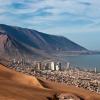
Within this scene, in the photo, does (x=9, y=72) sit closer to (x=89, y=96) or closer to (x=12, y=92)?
(x=89, y=96)

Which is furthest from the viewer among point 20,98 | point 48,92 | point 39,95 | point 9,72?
point 9,72

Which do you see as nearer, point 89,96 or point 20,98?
point 20,98

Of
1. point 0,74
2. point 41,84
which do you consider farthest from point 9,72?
point 41,84

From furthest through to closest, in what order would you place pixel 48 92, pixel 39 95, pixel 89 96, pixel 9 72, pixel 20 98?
pixel 9 72 < pixel 89 96 < pixel 48 92 < pixel 39 95 < pixel 20 98

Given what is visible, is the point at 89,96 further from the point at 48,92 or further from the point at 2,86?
the point at 2,86

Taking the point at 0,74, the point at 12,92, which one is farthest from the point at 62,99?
the point at 0,74

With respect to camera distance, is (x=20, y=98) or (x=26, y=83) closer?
(x=20, y=98)

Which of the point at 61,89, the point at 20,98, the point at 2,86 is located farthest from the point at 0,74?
the point at 20,98

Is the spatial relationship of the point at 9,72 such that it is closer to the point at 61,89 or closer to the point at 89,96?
the point at 61,89
